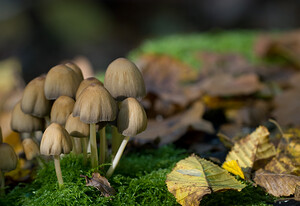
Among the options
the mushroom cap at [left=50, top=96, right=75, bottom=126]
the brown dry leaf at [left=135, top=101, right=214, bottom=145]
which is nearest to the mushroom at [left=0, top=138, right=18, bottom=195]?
the mushroom cap at [left=50, top=96, right=75, bottom=126]

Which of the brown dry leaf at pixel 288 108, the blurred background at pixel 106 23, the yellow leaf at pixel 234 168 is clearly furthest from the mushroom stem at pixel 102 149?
the blurred background at pixel 106 23

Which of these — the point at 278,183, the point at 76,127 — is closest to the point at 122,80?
the point at 76,127

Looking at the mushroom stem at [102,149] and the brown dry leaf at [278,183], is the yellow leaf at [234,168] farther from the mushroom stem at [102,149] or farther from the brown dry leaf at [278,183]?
the mushroom stem at [102,149]

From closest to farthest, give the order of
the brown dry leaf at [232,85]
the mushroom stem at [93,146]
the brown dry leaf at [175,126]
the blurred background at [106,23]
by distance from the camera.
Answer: the mushroom stem at [93,146] → the brown dry leaf at [175,126] → the brown dry leaf at [232,85] → the blurred background at [106,23]

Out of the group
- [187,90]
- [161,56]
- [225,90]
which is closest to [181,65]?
[161,56]

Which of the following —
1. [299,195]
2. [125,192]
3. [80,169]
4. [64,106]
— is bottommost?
[299,195]

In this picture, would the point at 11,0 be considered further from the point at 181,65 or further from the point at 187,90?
the point at 187,90
